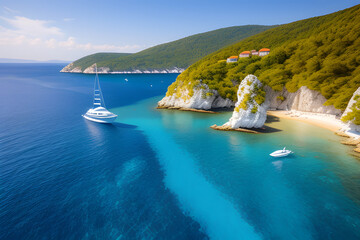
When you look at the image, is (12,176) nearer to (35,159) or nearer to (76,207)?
(35,159)

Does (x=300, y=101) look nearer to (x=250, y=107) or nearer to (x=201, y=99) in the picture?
(x=250, y=107)

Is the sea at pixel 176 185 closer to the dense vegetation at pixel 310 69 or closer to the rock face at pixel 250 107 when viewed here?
the rock face at pixel 250 107

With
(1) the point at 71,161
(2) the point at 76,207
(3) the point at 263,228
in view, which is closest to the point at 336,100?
(3) the point at 263,228

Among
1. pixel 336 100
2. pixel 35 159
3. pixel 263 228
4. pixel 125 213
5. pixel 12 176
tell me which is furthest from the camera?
pixel 336 100

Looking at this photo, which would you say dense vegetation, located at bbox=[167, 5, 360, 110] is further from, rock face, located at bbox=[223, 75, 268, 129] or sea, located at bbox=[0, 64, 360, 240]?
rock face, located at bbox=[223, 75, 268, 129]

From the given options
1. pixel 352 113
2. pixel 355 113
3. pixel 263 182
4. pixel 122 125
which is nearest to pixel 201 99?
pixel 122 125

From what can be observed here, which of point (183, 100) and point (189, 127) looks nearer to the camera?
point (189, 127)
